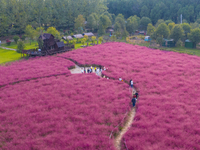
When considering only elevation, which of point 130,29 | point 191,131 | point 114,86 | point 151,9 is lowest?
point 191,131

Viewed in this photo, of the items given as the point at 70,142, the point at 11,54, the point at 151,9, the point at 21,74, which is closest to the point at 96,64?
the point at 21,74

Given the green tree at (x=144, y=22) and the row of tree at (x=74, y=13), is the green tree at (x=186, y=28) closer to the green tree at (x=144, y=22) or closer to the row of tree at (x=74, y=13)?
the row of tree at (x=74, y=13)

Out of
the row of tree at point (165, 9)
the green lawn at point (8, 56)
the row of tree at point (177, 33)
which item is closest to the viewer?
the green lawn at point (8, 56)

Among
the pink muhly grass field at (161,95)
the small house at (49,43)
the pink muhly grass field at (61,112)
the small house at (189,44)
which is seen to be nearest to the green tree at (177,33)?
the small house at (189,44)

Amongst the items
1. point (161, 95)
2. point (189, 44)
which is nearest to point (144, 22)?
point (189, 44)

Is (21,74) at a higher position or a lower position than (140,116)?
higher

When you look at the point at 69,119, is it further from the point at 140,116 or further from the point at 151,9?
the point at 151,9

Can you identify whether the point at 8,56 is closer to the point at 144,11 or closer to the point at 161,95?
the point at 161,95
